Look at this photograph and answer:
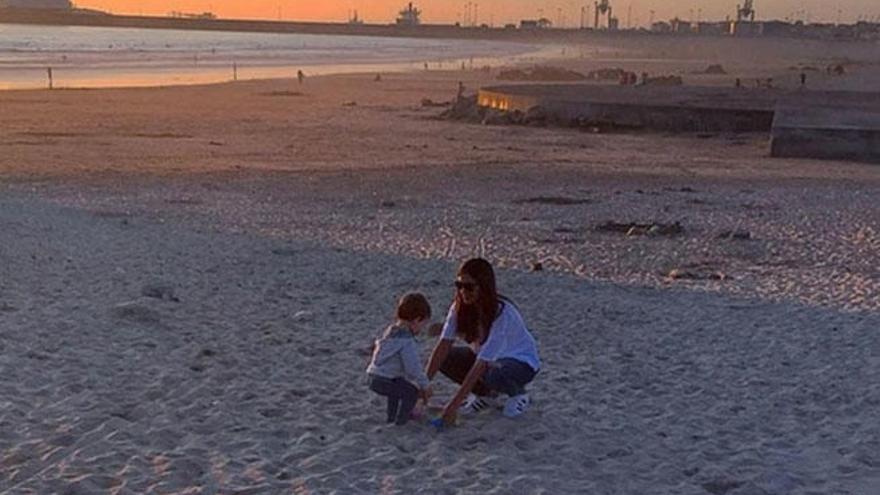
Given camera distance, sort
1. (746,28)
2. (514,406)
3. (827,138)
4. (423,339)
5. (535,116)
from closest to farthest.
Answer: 1. (514,406)
2. (423,339)
3. (827,138)
4. (535,116)
5. (746,28)

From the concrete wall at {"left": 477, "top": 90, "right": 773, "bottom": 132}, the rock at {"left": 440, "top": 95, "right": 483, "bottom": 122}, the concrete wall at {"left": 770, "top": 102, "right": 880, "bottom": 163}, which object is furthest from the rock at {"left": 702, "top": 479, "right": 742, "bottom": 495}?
the rock at {"left": 440, "top": 95, "right": 483, "bottom": 122}

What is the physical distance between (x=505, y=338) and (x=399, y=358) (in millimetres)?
623

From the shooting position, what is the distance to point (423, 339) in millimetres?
8508

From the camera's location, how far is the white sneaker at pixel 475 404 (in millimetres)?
6660

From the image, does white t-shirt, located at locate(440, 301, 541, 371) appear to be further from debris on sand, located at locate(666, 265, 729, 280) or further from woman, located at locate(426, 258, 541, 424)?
debris on sand, located at locate(666, 265, 729, 280)

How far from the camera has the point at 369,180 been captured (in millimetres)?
18719

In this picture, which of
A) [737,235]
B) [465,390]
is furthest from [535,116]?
[465,390]

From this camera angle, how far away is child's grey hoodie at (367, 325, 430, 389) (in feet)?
20.3

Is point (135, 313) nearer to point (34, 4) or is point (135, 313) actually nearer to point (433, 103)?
point (433, 103)

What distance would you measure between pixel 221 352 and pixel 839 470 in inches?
163

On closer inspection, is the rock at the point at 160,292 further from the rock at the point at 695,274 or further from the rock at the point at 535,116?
the rock at the point at 535,116

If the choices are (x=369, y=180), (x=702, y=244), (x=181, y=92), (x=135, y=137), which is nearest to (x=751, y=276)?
(x=702, y=244)

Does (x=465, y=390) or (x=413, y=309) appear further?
(x=465, y=390)

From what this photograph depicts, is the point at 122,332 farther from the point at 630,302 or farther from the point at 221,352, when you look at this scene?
the point at 630,302
